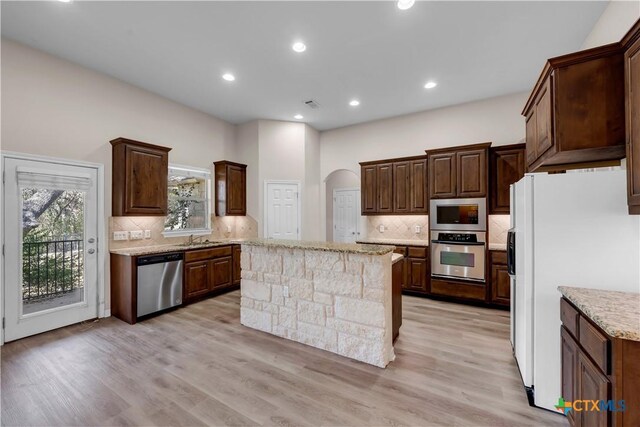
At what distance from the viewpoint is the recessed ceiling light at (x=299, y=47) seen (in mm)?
3145

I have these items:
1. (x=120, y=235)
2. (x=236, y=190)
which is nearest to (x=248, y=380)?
(x=120, y=235)

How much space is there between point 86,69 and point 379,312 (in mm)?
4969

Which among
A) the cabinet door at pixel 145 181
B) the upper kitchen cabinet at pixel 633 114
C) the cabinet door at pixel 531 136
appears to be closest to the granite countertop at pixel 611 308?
the upper kitchen cabinet at pixel 633 114

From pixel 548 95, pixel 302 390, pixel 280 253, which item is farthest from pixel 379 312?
pixel 548 95

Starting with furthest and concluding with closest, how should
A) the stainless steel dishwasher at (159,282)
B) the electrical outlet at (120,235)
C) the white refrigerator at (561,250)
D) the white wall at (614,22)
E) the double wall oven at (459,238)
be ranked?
the double wall oven at (459,238), the electrical outlet at (120,235), the stainless steel dishwasher at (159,282), the white wall at (614,22), the white refrigerator at (561,250)

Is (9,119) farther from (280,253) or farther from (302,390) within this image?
(302,390)

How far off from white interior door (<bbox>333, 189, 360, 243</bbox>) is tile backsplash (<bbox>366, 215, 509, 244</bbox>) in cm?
153

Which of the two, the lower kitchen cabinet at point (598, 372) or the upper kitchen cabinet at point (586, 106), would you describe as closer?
the lower kitchen cabinet at point (598, 372)

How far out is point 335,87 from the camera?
4.25 meters

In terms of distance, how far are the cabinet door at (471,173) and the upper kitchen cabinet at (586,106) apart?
6.68 feet

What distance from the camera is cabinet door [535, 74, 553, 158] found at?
6.85 ft

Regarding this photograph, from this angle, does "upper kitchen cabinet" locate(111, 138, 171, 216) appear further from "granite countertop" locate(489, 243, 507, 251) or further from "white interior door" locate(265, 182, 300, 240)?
"granite countertop" locate(489, 243, 507, 251)

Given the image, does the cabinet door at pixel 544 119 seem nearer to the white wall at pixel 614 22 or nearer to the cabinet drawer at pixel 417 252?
the white wall at pixel 614 22

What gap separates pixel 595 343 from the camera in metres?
1.35
